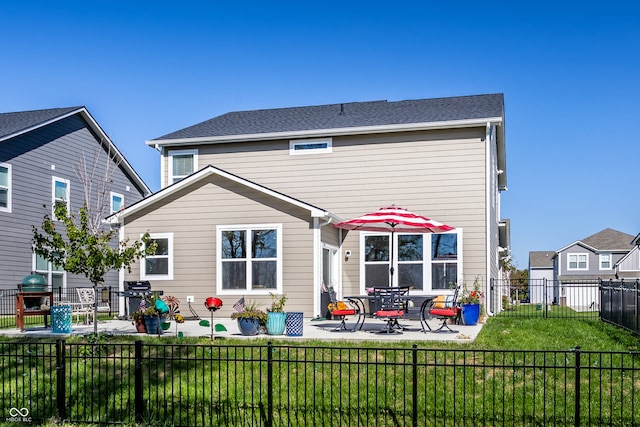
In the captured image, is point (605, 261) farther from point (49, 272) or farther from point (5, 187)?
point (5, 187)

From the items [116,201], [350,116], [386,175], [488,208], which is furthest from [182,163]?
[488,208]

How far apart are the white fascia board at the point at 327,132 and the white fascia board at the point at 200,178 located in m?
2.77

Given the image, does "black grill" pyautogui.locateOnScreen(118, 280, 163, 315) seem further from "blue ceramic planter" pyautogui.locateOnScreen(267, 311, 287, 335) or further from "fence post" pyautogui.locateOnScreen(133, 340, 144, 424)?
"fence post" pyautogui.locateOnScreen(133, 340, 144, 424)

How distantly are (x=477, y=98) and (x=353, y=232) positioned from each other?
641cm

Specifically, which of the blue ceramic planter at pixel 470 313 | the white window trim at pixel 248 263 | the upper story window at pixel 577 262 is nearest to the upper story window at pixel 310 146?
the white window trim at pixel 248 263

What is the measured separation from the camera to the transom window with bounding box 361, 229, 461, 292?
18.5 m

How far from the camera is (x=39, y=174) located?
24.0 metres

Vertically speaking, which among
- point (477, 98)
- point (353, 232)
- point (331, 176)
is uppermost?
point (477, 98)

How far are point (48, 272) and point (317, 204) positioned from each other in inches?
424

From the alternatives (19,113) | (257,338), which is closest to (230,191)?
(257,338)

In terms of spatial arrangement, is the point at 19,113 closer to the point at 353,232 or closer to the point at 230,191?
the point at 230,191

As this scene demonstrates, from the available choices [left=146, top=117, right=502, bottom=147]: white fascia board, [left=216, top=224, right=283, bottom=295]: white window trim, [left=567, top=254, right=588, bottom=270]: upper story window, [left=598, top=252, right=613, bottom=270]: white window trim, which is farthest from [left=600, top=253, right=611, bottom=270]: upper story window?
[left=216, top=224, right=283, bottom=295]: white window trim

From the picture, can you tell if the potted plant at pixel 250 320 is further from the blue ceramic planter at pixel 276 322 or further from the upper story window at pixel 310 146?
the upper story window at pixel 310 146

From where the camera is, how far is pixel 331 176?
1995 cm
